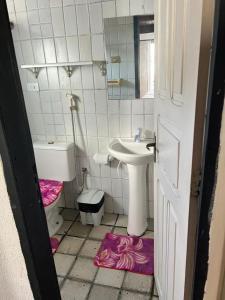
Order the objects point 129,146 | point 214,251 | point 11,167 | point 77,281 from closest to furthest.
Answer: point 214,251
point 11,167
point 77,281
point 129,146

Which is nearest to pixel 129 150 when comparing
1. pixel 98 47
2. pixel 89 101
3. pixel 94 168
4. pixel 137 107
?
pixel 137 107

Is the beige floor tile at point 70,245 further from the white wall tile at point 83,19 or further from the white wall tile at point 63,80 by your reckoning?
the white wall tile at point 83,19

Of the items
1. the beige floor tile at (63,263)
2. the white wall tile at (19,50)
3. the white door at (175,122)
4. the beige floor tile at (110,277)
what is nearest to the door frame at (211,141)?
the white door at (175,122)

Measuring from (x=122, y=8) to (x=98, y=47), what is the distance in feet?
1.13

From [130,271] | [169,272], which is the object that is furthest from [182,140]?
[130,271]

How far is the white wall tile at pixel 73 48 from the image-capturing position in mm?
1962

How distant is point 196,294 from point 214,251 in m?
0.34

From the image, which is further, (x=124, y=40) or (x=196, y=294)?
(x=124, y=40)

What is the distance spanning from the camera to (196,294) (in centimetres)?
73

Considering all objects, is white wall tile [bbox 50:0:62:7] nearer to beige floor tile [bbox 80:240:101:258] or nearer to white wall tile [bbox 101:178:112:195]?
white wall tile [bbox 101:178:112:195]

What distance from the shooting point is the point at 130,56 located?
1901 mm

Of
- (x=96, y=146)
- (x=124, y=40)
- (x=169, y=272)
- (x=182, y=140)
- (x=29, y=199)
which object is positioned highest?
(x=124, y=40)

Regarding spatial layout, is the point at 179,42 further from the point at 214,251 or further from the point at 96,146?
the point at 96,146

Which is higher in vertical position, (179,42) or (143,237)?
(179,42)
